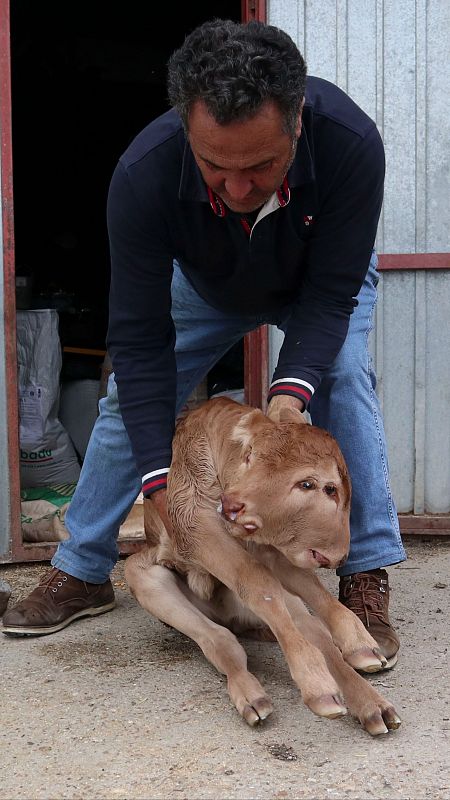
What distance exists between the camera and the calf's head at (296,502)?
2.42m

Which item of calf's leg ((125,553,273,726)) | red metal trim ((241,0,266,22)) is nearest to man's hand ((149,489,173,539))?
calf's leg ((125,553,273,726))

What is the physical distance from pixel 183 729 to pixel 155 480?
78 cm

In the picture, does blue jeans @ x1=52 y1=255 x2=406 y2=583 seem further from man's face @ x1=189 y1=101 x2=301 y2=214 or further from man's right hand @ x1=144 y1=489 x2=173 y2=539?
man's face @ x1=189 y1=101 x2=301 y2=214

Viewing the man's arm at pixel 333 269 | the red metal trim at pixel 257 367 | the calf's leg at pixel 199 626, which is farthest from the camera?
the red metal trim at pixel 257 367

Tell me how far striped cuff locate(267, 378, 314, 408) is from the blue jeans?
0.90 ft

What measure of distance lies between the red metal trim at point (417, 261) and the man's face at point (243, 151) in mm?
2263

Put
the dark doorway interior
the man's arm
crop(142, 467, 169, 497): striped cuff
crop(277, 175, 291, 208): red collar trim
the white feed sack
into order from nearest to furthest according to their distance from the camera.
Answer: crop(277, 175, 291, 208): red collar trim < the man's arm < crop(142, 467, 169, 497): striped cuff < the white feed sack < the dark doorway interior

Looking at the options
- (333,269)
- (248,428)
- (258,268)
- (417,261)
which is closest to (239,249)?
(258,268)

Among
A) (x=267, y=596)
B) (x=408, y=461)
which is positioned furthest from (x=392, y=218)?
(x=267, y=596)

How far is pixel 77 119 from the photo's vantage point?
8195 millimetres

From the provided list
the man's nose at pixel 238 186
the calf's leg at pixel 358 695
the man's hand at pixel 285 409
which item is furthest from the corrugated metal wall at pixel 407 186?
the man's nose at pixel 238 186

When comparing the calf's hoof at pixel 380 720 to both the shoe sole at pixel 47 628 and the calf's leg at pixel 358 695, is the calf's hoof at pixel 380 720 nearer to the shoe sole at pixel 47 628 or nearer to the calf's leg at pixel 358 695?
the calf's leg at pixel 358 695

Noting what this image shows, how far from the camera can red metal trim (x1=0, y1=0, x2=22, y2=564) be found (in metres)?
4.41

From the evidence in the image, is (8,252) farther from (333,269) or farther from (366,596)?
(366,596)
